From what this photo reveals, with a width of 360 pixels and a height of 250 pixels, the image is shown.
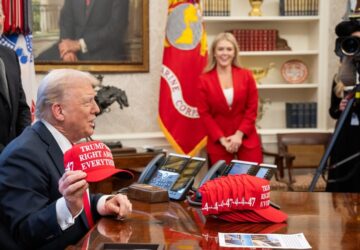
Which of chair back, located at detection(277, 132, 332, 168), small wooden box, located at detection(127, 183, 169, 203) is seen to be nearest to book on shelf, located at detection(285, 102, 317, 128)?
chair back, located at detection(277, 132, 332, 168)

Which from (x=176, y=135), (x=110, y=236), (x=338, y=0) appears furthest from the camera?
(x=338, y=0)

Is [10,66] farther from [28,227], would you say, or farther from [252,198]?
[252,198]

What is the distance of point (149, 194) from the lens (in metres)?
2.44

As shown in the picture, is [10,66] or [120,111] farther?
[120,111]

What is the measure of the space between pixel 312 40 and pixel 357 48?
2.13m

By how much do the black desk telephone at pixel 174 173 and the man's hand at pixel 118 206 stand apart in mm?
354

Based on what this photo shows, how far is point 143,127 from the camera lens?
5.71 metres

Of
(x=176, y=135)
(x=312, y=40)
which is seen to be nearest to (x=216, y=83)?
(x=176, y=135)

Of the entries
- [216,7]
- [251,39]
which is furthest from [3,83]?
[251,39]

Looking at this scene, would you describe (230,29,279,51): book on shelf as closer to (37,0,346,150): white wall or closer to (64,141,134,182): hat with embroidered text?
(37,0,346,150): white wall

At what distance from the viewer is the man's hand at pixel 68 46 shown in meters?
5.42

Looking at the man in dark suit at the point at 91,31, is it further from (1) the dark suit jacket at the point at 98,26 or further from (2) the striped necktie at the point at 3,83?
(2) the striped necktie at the point at 3,83

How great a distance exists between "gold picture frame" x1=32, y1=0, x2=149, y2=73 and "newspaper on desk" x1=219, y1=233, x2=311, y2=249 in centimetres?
379

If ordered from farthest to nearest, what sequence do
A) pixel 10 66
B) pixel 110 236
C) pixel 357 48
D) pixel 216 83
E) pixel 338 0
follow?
pixel 338 0, pixel 216 83, pixel 357 48, pixel 10 66, pixel 110 236
